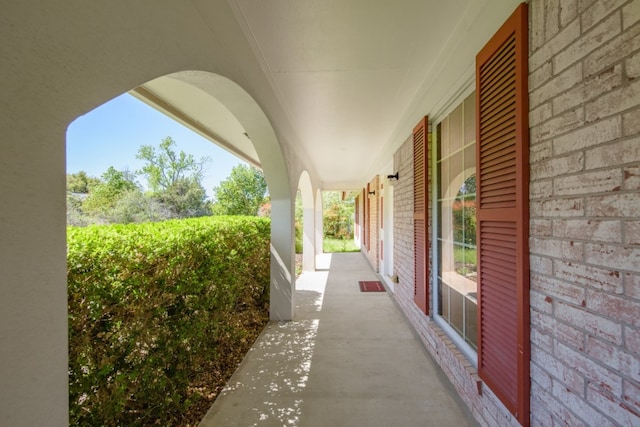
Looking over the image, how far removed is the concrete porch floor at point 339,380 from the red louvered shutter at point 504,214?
0.84 m

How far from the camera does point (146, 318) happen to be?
2.03 metres

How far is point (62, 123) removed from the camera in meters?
0.84

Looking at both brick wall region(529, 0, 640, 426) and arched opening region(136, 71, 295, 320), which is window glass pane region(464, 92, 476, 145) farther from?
arched opening region(136, 71, 295, 320)

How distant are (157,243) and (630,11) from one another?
282 cm

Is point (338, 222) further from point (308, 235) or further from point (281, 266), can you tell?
point (281, 266)

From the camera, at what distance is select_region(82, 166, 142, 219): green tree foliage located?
26797 mm

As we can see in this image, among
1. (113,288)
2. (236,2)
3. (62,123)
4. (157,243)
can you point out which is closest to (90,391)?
(113,288)

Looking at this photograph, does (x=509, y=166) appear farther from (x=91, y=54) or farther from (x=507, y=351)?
(x=91, y=54)

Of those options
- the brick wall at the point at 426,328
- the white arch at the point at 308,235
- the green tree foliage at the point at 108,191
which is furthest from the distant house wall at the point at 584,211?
the green tree foliage at the point at 108,191

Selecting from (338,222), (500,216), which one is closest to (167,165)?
(338,222)

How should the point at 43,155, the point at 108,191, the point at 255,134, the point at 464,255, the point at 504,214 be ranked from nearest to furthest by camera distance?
1. the point at 43,155
2. the point at 504,214
3. the point at 464,255
4. the point at 255,134
5. the point at 108,191

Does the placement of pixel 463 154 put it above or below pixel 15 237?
above

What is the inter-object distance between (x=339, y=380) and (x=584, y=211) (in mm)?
2569

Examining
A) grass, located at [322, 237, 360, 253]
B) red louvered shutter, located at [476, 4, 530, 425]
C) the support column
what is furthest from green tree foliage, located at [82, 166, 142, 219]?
red louvered shutter, located at [476, 4, 530, 425]
